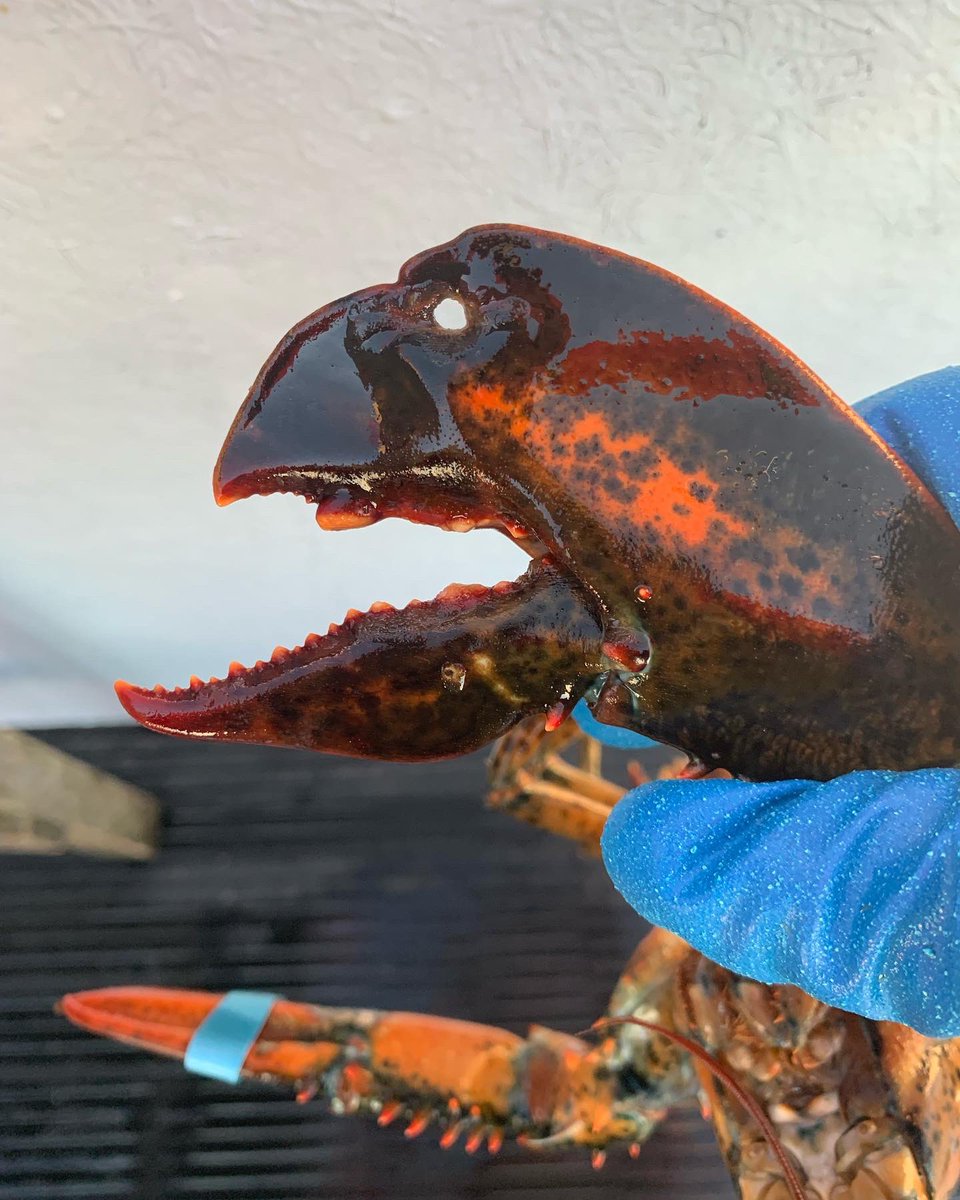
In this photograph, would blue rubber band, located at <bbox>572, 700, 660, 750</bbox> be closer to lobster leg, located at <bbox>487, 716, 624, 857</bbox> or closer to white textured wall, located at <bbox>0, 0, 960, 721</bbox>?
lobster leg, located at <bbox>487, 716, 624, 857</bbox>

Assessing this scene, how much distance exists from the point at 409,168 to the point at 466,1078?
0.91 metres

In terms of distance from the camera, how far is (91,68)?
0.51 metres

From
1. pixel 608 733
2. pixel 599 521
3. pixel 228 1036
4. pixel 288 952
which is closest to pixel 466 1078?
pixel 228 1036

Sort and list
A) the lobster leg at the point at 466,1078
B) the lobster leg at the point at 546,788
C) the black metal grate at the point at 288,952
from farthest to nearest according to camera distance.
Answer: the black metal grate at the point at 288,952 < the lobster leg at the point at 546,788 < the lobster leg at the point at 466,1078

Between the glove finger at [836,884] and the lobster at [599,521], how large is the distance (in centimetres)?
2

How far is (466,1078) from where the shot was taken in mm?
884

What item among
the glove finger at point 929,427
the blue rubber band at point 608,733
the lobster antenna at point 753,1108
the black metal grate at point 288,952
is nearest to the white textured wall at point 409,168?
the glove finger at point 929,427

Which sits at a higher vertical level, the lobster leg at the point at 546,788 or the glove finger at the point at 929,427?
the glove finger at the point at 929,427

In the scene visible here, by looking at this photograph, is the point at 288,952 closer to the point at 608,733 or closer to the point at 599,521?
the point at 608,733

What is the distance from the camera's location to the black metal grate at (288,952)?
1.25m

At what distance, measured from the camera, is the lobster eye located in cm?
34

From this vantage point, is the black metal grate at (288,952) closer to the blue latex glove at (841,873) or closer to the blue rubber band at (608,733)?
the blue rubber band at (608,733)

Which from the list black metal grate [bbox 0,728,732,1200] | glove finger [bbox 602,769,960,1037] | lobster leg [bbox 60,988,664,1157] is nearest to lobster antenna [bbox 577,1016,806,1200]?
lobster leg [bbox 60,988,664,1157]

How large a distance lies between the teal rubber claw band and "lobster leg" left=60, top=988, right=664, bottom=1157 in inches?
0.6
